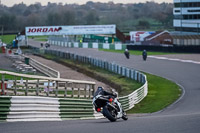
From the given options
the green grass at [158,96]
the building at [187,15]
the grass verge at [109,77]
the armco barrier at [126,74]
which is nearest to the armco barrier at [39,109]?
the armco barrier at [126,74]

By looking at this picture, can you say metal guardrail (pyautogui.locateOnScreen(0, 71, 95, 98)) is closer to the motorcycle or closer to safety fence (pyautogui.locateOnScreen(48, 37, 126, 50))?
the motorcycle

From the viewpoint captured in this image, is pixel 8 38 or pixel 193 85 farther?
pixel 8 38

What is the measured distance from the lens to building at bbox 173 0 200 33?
74000 millimetres

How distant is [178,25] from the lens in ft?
262

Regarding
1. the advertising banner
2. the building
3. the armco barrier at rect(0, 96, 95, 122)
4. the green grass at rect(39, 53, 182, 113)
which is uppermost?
the building

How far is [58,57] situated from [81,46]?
14802mm

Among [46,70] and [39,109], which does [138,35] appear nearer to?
[46,70]

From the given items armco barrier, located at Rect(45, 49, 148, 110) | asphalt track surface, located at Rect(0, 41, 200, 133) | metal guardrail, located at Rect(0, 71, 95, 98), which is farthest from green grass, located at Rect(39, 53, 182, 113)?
metal guardrail, located at Rect(0, 71, 95, 98)

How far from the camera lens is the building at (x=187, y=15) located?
7400 cm

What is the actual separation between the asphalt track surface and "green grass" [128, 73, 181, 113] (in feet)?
1.70

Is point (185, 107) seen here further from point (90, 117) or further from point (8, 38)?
point (8, 38)

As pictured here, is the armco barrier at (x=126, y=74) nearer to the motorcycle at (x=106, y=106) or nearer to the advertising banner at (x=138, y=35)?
the motorcycle at (x=106, y=106)

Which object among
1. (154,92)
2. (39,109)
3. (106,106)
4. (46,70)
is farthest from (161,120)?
(46,70)

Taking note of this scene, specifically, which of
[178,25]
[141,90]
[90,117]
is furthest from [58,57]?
[90,117]
